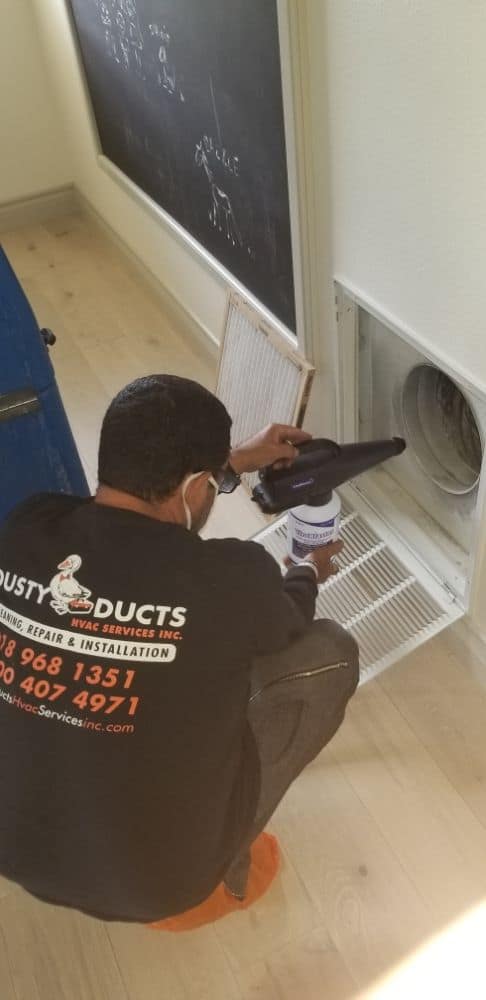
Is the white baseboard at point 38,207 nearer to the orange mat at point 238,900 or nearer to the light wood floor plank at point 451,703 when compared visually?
the light wood floor plank at point 451,703

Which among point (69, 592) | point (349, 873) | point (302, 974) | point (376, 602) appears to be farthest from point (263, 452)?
point (302, 974)

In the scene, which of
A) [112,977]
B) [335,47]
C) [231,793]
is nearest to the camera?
[231,793]

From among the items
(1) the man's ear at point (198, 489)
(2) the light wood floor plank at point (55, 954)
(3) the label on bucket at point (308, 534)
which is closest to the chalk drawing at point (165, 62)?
(3) the label on bucket at point (308, 534)

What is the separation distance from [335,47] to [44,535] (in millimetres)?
819

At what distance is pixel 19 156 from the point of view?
312 cm

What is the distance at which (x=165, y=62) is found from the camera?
1.86 meters

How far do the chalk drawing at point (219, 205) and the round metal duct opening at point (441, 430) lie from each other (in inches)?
21.9

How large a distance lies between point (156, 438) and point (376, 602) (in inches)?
29.5

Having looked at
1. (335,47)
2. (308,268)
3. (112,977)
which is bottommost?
(112,977)


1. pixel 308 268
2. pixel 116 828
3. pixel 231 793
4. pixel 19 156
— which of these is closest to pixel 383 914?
pixel 231 793

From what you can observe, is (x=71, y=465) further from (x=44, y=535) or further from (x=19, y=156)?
(x=19, y=156)

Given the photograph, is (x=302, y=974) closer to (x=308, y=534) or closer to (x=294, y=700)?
(x=294, y=700)

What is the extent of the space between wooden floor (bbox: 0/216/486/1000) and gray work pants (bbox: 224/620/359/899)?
0.19m

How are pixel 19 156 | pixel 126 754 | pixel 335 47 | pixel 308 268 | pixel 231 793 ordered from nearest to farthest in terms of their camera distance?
pixel 126 754 → pixel 231 793 → pixel 335 47 → pixel 308 268 → pixel 19 156
